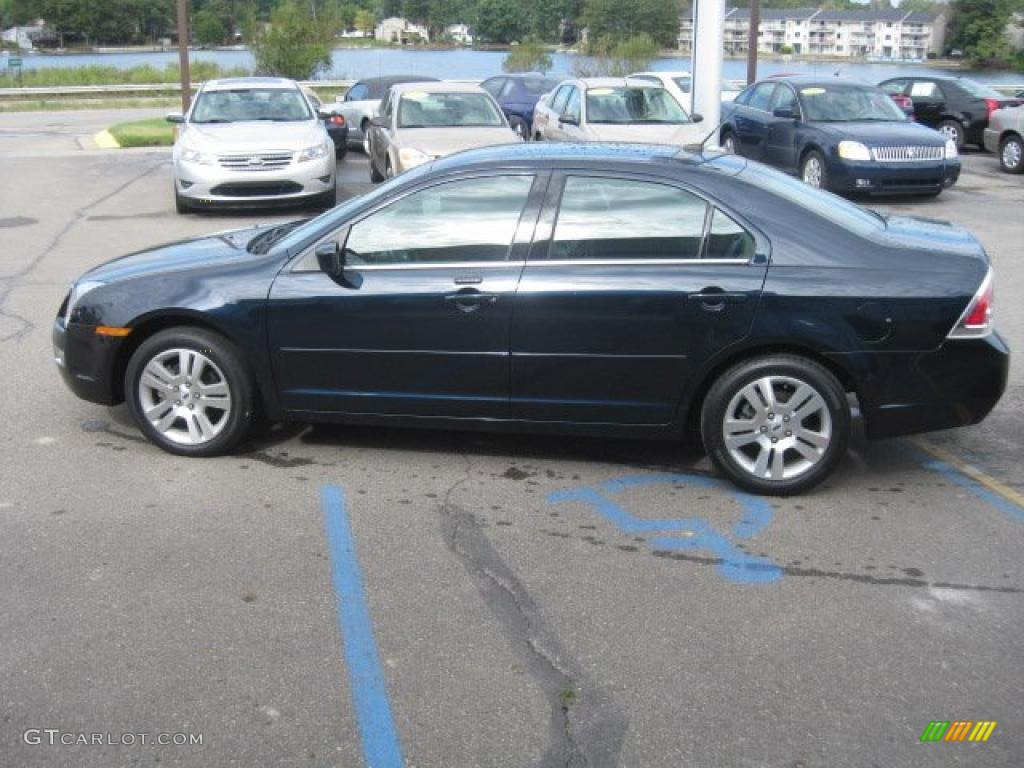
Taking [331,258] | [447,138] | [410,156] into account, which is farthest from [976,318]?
[447,138]

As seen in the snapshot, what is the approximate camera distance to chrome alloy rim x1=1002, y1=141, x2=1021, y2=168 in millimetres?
19578

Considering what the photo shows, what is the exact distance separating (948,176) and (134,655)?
46.3 feet

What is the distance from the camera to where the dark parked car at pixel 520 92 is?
24609 mm

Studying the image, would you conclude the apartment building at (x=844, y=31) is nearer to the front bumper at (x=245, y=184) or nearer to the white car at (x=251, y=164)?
the white car at (x=251, y=164)

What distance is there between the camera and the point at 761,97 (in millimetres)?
18281

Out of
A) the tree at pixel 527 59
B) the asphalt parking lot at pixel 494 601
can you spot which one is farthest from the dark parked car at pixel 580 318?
the tree at pixel 527 59

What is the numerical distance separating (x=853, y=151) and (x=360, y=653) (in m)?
12.8

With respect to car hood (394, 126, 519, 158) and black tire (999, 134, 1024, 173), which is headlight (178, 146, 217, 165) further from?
black tire (999, 134, 1024, 173)

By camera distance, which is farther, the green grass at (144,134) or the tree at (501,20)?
the tree at (501,20)

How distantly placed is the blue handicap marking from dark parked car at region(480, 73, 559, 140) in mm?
18833

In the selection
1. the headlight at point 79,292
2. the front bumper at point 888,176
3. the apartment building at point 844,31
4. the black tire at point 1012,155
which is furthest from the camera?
the apartment building at point 844,31

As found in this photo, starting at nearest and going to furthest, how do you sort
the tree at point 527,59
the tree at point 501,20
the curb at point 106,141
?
the curb at point 106,141 → the tree at point 527,59 → the tree at point 501,20

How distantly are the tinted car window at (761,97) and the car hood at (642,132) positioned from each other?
270 cm

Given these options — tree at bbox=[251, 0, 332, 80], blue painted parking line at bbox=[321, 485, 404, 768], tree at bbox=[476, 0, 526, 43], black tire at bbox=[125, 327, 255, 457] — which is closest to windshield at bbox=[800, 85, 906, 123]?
black tire at bbox=[125, 327, 255, 457]
